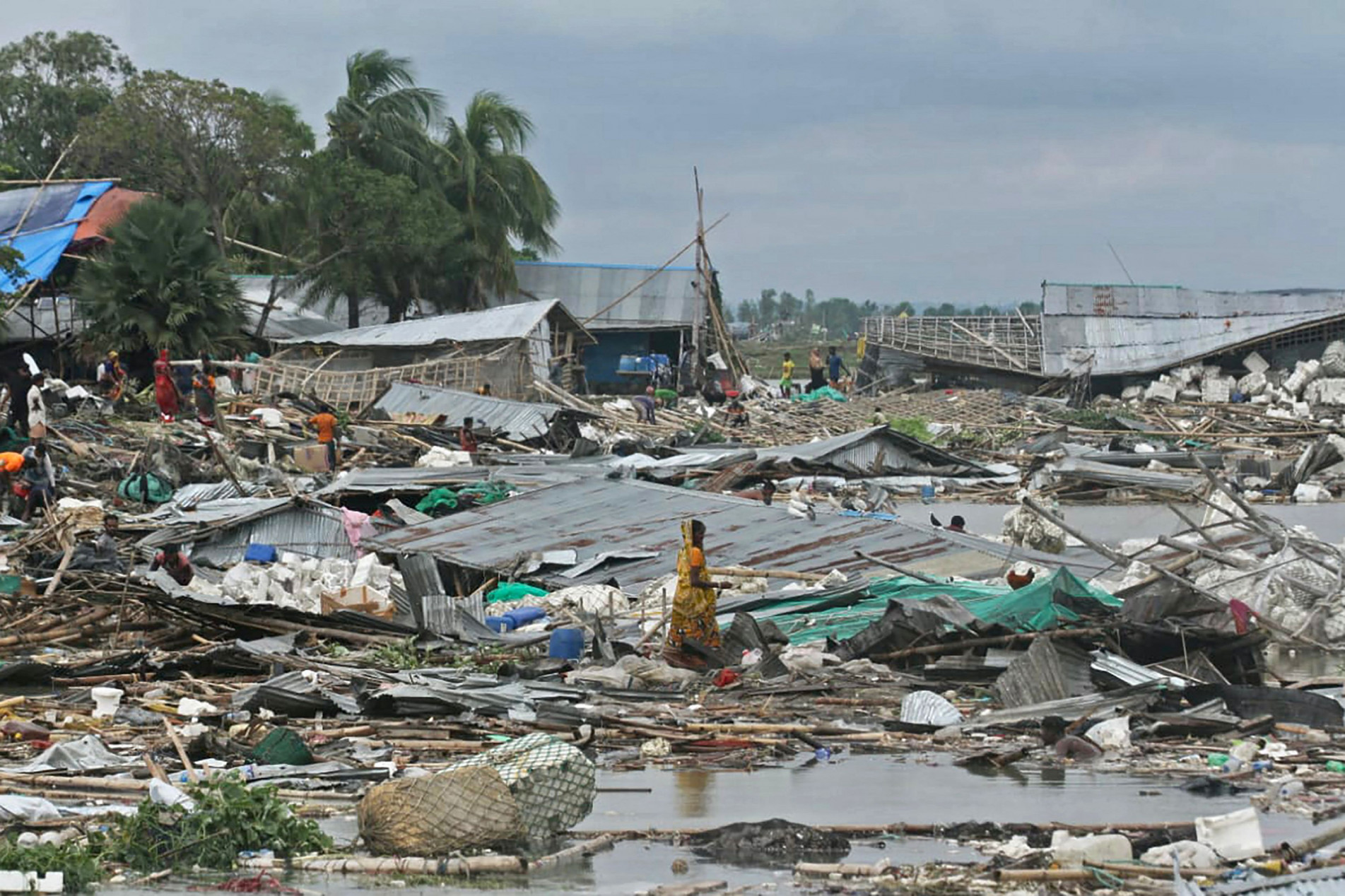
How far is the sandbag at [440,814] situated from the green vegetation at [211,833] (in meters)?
0.22

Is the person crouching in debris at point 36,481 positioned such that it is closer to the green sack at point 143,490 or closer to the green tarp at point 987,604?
the green sack at point 143,490

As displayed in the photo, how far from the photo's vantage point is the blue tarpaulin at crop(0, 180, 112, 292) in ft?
99.0

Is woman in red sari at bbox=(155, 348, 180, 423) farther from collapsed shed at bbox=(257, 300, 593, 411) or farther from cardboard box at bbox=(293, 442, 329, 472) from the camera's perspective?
collapsed shed at bbox=(257, 300, 593, 411)

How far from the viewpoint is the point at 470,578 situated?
1545 centimetres

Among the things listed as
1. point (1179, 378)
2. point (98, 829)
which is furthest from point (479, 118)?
point (98, 829)

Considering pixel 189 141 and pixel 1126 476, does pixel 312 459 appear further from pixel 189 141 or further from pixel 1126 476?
pixel 189 141

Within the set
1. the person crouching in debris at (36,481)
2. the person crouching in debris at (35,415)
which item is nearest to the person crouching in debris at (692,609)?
the person crouching in debris at (36,481)

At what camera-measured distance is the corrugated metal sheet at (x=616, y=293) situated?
42594 millimetres

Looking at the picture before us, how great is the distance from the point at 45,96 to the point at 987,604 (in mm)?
43488

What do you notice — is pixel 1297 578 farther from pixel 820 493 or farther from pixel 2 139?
pixel 2 139

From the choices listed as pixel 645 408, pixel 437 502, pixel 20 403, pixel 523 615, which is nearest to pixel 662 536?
pixel 523 615

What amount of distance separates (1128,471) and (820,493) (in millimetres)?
4141

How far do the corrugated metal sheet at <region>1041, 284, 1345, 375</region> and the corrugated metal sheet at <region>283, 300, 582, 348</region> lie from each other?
12.8m

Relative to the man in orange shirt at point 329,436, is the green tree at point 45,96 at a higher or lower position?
higher
